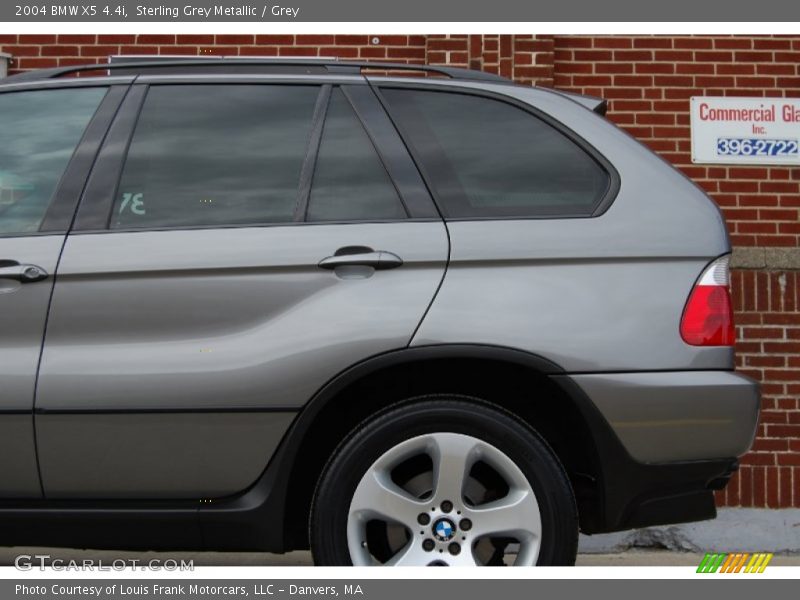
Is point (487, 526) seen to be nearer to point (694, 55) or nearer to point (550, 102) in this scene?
point (550, 102)

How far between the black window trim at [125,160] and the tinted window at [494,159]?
0.27ft

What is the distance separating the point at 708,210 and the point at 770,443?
11.0 ft

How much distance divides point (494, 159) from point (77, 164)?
1363 mm

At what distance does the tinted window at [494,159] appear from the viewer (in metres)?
3.32

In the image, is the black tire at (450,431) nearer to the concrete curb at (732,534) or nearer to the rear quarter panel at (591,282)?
the rear quarter panel at (591,282)

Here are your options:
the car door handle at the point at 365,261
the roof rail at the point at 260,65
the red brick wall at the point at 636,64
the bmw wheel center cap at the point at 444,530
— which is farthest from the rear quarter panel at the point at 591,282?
the red brick wall at the point at 636,64

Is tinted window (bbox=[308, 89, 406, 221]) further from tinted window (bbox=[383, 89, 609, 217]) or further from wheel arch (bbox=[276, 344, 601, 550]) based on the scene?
wheel arch (bbox=[276, 344, 601, 550])

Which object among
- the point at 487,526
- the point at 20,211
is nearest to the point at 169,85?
the point at 20,211

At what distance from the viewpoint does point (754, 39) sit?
21.9 feet

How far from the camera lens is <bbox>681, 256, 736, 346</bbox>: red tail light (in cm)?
314

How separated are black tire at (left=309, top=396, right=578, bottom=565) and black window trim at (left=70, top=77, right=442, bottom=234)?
63 centimetres

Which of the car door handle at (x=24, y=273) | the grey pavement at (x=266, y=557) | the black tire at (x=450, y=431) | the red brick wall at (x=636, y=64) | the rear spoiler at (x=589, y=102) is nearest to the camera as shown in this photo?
the black tire at (x=450, y=431)

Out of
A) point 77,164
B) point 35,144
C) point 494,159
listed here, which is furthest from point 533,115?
point 35,144

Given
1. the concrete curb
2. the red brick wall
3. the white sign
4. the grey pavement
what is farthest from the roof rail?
the white sign
